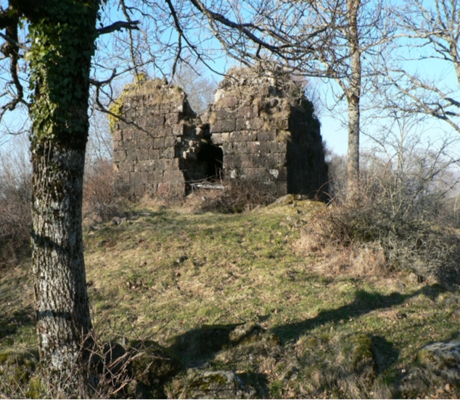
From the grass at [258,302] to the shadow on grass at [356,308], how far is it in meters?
0.01

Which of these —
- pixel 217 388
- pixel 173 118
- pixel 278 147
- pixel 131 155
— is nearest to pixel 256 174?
pixel 278 147

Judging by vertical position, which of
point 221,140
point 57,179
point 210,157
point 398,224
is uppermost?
point 221,140

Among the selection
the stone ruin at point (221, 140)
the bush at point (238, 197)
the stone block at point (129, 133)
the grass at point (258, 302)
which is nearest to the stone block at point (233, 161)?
the stone ruin at point (221, 140)

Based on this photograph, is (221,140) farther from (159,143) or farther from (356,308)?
(356,308)

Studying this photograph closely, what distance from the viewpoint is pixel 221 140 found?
13.1m

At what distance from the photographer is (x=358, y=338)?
520 centimetres

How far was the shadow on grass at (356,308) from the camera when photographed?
5934mm

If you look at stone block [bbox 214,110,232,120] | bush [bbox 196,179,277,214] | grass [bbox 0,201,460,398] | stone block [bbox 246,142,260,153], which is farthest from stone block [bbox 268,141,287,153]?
grass [bbox 0,201,460,398]

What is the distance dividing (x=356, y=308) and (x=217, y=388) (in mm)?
2774

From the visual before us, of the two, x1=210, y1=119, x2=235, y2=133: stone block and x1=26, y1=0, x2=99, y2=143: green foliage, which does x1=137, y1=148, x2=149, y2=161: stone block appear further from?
x1=26, y1=0, x2=99, y2=143: green foliage

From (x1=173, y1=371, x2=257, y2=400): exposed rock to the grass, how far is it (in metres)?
0.26

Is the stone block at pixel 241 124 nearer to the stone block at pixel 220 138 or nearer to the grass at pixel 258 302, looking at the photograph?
the stone block at pixel 220 138

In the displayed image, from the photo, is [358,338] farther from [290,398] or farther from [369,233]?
[369,233]

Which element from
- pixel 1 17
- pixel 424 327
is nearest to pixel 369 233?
pixel 424 327
